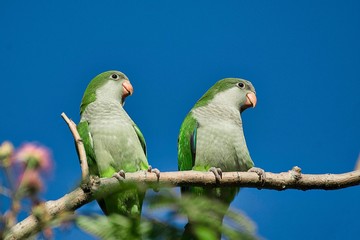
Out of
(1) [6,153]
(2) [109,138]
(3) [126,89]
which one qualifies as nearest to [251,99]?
(3) [126,89]

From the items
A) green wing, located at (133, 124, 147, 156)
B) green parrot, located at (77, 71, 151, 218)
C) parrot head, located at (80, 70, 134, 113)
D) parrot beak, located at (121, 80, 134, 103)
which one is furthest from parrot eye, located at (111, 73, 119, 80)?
green wing, located at (133, 124, 147, 156)

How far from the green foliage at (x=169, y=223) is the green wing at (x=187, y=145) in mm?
5146

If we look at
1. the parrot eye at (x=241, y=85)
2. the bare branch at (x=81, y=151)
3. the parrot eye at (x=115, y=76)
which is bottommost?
the bare branch at (x=81, y=151)

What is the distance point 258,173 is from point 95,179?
1876 millimetres

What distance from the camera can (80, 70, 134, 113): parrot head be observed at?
768 cm

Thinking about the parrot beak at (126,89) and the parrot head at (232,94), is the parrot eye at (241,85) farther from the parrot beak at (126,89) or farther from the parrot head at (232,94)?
the parrot beak at (126,89)

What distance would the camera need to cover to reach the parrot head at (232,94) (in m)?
7.68

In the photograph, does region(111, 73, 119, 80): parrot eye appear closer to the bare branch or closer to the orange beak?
the orange beak

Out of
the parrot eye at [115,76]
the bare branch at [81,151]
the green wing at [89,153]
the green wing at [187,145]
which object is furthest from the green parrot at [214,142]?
the bare branch at [81,151]

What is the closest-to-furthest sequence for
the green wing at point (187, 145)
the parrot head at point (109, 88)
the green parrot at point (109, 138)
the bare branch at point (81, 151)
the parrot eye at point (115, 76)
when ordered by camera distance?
the bare branch at point (81, 151), the green parrot at point (109, 138), the green wing at point (187, 145), the parrot head at point (109, 88), the parrot eye at point (115, 76)

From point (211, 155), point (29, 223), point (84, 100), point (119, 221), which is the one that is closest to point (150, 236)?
point (119, 221)

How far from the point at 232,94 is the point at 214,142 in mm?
1329

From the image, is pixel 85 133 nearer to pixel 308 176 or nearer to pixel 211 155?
pixel 211 155

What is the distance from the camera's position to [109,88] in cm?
791
